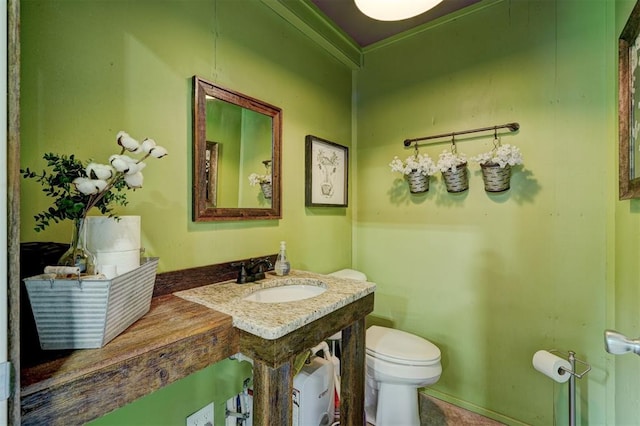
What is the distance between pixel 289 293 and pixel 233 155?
0.74 m

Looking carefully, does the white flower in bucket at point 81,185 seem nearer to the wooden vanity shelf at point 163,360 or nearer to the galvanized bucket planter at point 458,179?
the wooden vanity shelf at point 163,360

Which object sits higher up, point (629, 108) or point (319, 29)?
point (319, 29)

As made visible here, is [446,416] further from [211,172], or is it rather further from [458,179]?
[211,172]

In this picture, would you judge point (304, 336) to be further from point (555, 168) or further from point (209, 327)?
point (555, 168)

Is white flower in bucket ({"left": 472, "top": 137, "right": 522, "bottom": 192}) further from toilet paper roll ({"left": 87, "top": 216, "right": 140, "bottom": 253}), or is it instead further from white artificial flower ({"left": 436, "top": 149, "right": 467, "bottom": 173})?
toilet paper roll ({"left": 87, "top": 216, "right": 140, "bottom": 253})

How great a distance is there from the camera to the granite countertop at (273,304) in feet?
2.75

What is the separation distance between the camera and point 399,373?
1438mm

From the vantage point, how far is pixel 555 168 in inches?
60.0

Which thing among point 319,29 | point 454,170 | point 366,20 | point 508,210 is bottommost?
point 508,210

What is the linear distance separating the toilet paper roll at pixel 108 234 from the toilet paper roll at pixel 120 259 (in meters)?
0.01

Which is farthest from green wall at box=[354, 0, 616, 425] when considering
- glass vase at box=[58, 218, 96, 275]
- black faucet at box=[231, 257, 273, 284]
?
glass vase at box=[58, 218, 96, 275]

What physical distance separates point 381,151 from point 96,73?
1.71 meters

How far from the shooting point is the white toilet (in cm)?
144

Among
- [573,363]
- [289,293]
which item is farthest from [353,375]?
[573,363]
